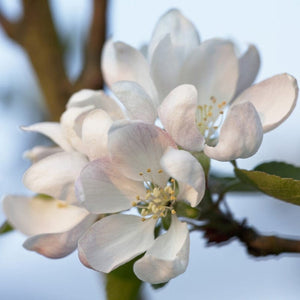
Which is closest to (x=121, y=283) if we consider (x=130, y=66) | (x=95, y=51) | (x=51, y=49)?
(x=130, y=66)

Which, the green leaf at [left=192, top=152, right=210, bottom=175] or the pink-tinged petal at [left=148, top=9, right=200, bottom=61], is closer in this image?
the green leaf at [left=192, top=152, right=210, bottom=175]

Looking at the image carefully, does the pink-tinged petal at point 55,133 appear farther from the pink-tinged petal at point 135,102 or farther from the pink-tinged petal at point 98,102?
the pink-tinged petal at point 135,102

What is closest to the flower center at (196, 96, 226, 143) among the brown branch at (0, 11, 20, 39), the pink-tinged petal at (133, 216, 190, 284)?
the pink-tinged petal at (133, 216, 190, 284)

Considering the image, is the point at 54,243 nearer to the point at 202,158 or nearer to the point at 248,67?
the point at 202,158

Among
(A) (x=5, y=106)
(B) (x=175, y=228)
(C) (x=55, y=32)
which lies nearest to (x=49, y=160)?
(B) (x=175, y=228)

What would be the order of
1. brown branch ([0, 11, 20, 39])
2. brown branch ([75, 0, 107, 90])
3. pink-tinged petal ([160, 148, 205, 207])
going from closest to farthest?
pink-tinged petal ([160, 148, 205, 207]), brown branch ([75, 0, 107, 90]), brown branch ([0, 11, 20, 39])

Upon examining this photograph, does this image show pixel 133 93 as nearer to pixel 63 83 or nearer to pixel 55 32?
pixel 63 83

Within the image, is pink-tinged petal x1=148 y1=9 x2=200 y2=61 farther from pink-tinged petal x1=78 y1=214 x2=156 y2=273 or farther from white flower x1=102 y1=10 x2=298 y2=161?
pink-tinged petal x1=78 y1=214 x2=156 y2=273
